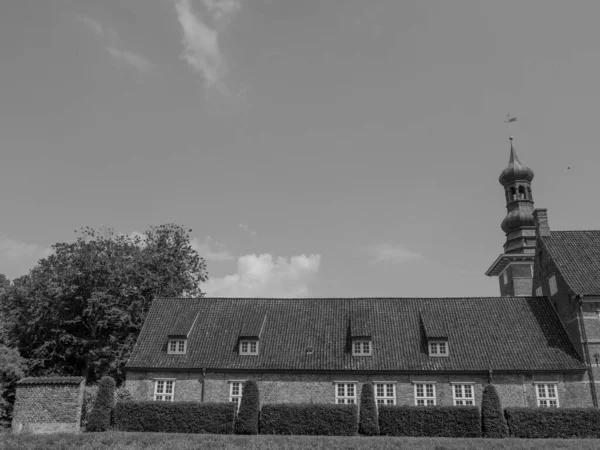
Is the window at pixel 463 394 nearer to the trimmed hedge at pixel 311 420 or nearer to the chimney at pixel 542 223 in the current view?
the trimmed hedge at pixel 311 420

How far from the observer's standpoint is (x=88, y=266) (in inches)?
1598

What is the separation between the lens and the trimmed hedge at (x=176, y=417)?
26062 mm

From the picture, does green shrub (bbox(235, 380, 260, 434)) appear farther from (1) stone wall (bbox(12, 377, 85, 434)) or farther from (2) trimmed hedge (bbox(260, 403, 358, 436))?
(1) stone wall (bbox(12, 377, 85, 434))

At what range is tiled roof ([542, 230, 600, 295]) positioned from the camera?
3009 centimetres

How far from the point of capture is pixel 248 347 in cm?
3127

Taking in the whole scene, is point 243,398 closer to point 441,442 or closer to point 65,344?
point 441,442

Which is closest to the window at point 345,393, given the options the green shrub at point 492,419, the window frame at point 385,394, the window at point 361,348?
the window frame at point 385,394

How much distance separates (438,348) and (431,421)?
19.1ft

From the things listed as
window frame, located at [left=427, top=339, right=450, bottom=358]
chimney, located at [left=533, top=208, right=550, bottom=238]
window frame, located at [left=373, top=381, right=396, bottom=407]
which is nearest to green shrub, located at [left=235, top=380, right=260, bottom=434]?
window frame, located at [left=373, top=381, right=396, bottom=407]

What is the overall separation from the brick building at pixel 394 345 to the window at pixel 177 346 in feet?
0.19

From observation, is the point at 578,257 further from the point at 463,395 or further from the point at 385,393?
the point at 385,393

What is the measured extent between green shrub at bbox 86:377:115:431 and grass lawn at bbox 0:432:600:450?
3.17 m

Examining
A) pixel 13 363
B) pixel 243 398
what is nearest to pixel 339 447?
pixel 243 398

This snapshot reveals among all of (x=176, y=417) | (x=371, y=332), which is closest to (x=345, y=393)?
(x=371, y=332)
